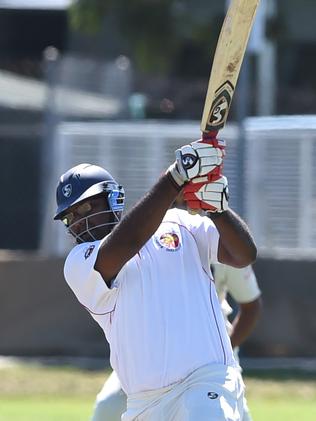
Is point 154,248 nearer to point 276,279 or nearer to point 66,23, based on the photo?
point 276,279

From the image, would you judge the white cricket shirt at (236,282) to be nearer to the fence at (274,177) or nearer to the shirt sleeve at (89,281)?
the shirt sleeve at (89,281)

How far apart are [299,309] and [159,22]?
12.3 meters

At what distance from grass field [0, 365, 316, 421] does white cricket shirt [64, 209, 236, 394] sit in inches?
179

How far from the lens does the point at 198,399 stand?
495 centimetres

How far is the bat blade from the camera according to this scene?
480cm

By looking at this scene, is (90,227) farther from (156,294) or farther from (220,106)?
(220,106)

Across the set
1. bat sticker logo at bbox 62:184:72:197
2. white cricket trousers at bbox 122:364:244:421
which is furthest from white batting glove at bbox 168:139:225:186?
white cricket trousers at bbox 122:364:244:421

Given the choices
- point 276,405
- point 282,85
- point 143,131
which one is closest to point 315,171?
point 143,131

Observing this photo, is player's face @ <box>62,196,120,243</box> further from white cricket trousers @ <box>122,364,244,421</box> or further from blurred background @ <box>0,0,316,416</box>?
blurred background @ <box>0,0,316,416</box>

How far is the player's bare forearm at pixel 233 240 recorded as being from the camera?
16.6 ft

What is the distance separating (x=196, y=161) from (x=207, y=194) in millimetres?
140

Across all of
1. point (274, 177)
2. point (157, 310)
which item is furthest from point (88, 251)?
point (274, 177)

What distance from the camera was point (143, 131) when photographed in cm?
1258

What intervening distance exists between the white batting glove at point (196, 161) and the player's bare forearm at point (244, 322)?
254 centimetres
